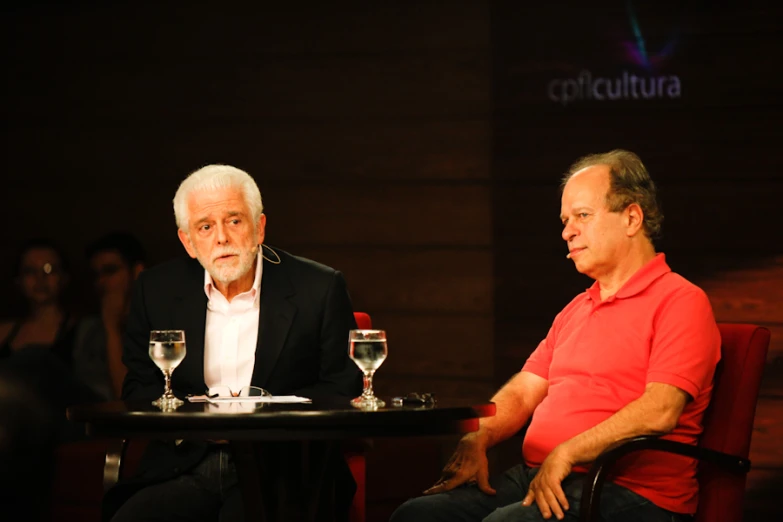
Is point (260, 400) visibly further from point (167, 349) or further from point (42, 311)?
point (42, 311)

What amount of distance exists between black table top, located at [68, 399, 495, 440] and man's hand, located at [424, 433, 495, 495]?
50 cm

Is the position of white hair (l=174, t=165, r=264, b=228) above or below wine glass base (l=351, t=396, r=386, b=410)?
above

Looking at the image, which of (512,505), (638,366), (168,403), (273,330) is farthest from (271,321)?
(638,366)

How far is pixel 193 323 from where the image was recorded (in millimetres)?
2789

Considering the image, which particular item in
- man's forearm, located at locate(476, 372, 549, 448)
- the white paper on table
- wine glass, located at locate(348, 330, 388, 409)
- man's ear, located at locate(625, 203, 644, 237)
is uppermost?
man's ear, located at locate(625, 203, 644, 237)

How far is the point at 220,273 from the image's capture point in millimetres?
2787

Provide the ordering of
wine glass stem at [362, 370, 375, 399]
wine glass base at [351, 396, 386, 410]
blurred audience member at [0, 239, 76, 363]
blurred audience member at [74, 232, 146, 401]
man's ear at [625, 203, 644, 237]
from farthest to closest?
blurred audience member at [0, 239, 76, 363]
blurred audience member at [74, 232, 146, 401]
man's ear at [625, 203, 644, 237]
wine glass stem at [362, 370, 375, 399]
wine glass base at [351, 396, 386, 410]

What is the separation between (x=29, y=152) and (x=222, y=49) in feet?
3.72

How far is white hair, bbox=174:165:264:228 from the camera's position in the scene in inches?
111

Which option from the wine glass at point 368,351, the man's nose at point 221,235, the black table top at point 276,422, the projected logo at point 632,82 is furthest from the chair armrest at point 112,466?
the projected logo at point 632,82

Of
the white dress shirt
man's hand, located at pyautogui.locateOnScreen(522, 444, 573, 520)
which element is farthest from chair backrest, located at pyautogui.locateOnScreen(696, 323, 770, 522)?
the white dress shirt

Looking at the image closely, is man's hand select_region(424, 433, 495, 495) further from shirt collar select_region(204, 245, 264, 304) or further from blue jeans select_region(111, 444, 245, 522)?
shirt collar select_region(204, 245, 264, 304)

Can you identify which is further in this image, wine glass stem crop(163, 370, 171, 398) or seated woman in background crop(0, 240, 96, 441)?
seated woman in background crop(0, 240, 96, 441)

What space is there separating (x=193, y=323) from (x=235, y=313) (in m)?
0.13
